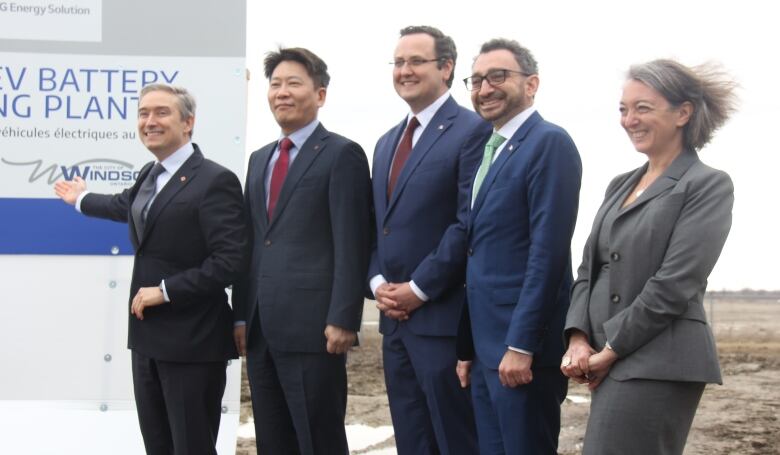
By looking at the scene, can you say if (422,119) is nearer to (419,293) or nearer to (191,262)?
(419,293)

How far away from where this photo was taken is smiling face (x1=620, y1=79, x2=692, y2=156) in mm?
2980

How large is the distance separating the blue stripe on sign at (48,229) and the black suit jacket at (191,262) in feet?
3.30

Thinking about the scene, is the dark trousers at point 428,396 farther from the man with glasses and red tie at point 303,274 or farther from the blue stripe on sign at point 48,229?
the blue stripe on sign at point 48,229

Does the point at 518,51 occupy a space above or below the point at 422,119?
above

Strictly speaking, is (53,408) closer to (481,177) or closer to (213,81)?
(213,81)

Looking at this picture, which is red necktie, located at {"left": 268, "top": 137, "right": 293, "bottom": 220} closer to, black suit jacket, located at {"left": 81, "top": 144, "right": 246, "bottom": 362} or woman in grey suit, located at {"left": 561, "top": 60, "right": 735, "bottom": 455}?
black suit jacket, located at {"left": 81, "top": 144, "right": 246, "bottom": 362}

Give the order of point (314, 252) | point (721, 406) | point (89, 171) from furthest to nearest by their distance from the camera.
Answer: point (721, 406) < point (89, 171) < point (314, 252)

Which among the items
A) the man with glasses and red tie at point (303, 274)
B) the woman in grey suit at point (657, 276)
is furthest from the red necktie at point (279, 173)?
the woman in grey suit at point (657, 276)

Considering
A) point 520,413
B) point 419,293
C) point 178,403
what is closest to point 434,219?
point 419,293

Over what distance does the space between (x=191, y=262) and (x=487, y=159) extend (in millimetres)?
1181

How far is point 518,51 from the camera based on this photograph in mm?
3633

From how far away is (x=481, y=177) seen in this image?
3.60 metres

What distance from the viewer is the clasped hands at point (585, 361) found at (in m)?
2.94

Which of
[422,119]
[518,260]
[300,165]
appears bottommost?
[518,260]
